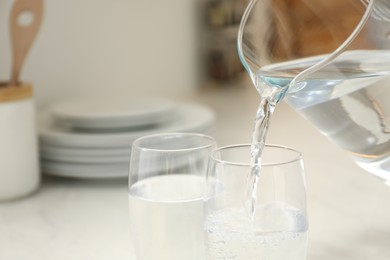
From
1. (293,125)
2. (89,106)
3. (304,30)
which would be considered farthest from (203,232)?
(293,125)

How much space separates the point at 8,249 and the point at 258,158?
31 centimetres

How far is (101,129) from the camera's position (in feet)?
3.10

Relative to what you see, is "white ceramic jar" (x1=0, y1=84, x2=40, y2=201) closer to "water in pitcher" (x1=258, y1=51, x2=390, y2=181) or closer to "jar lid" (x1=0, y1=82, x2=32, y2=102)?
"jar lid" (x1=0, y1=82, x2=32, y2=102)

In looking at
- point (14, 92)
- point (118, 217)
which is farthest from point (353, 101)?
point (14, 92)

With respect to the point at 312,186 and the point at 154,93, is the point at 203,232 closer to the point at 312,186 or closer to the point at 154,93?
the point at 312,186

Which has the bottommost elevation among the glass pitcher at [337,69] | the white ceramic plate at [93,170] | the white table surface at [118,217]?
the white table surface at [118,217]

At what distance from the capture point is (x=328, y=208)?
0.82 meters

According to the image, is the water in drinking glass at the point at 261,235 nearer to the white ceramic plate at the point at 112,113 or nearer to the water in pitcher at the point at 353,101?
the water in pitcher at the point at 353,101

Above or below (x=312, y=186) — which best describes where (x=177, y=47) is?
above

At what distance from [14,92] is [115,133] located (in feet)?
0.53

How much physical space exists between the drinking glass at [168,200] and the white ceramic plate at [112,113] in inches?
10.7

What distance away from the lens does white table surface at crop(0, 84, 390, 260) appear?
70 cm

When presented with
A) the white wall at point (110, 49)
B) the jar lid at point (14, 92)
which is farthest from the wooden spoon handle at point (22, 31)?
the white wall at point (110, 49)

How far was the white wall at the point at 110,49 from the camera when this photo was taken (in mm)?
1118
